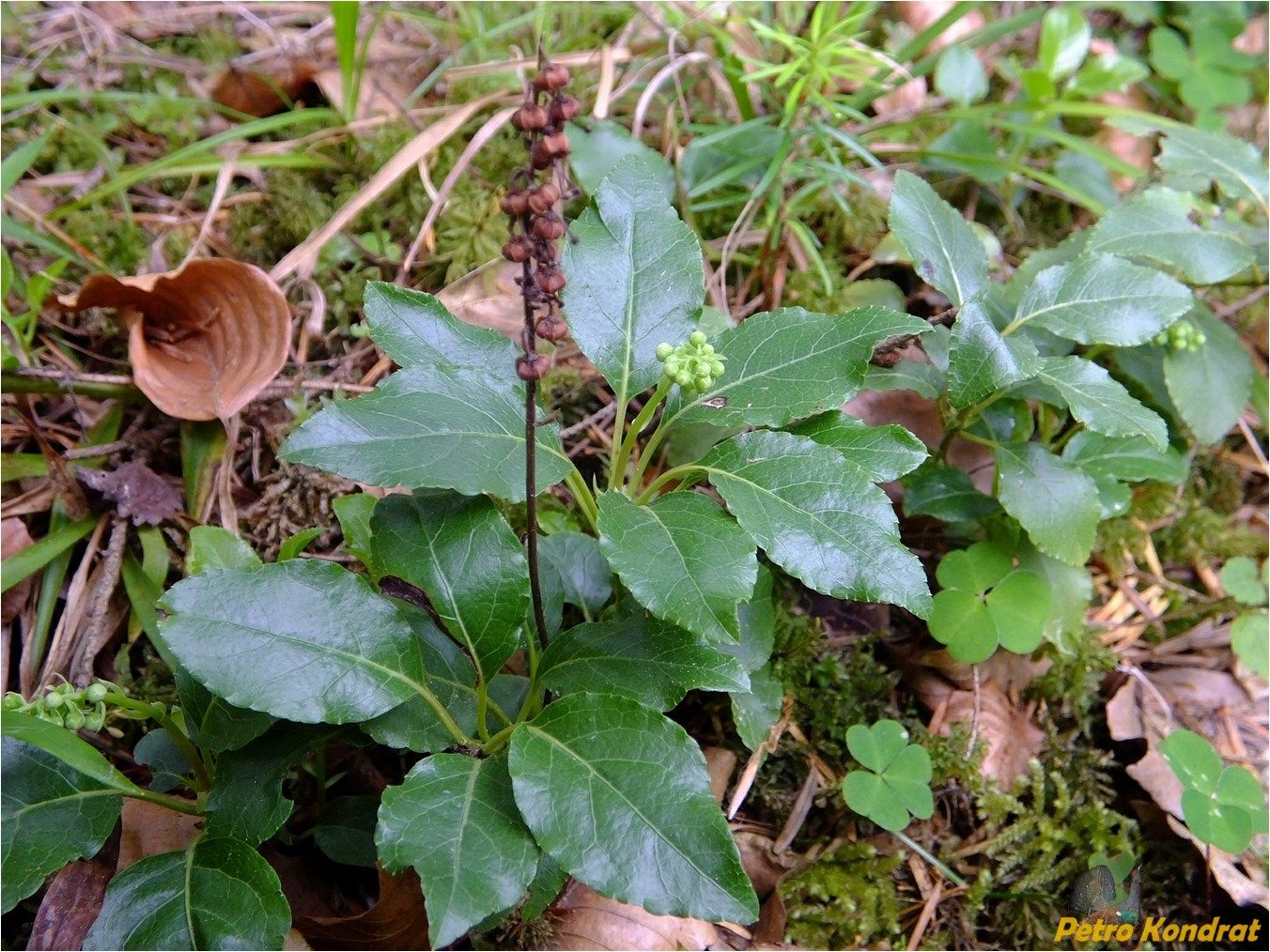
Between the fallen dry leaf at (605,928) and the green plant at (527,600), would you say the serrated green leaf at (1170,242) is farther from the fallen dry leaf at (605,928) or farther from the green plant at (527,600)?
the fallen dry leaf at (605,928)

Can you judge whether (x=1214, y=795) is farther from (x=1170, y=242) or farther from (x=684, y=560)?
(x=684, y=560)

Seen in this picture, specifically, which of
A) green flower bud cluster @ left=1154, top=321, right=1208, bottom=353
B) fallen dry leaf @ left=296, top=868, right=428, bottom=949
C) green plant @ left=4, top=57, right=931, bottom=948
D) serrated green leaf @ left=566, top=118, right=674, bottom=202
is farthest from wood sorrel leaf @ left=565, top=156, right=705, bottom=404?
green flower bud cluster @ left=1154, top=321, right=1208, bottom=353

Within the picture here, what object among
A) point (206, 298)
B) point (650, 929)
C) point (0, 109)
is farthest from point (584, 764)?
point (0, 109)

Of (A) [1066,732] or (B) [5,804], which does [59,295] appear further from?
(A) [1066,732]

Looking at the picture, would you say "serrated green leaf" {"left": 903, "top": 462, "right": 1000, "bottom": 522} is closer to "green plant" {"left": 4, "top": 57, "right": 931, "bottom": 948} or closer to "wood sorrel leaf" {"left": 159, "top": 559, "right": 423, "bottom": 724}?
"green plant" {"left": 4, "top": 57, "right": 931, "bottom": 948}

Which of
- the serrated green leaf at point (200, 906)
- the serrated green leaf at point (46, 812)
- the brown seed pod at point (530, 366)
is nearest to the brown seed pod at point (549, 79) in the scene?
the brown seed pod at point (530, 366)

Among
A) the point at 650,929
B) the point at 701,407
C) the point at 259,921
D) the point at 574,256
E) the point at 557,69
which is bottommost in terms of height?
the point at 650,929
